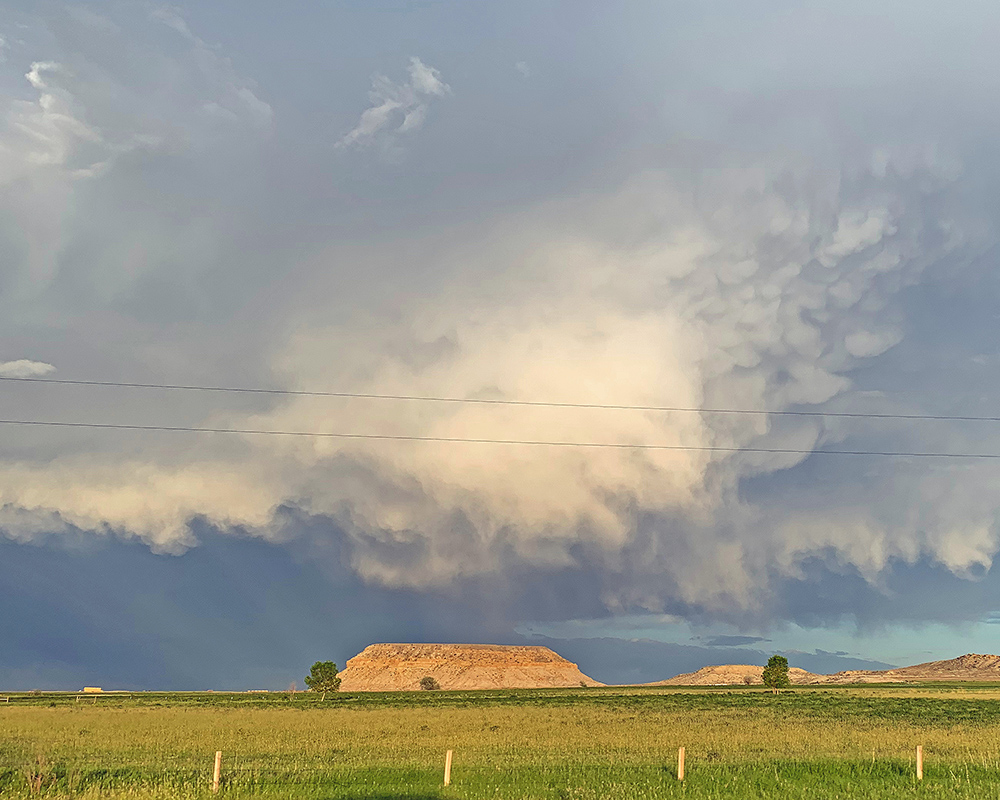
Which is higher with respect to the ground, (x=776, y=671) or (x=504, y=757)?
(x=776, y=671)

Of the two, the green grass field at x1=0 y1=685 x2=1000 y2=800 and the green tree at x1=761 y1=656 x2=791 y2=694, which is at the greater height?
the green tree at x1=761 y1=656 x2=791 y2=694

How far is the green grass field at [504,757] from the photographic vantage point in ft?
108

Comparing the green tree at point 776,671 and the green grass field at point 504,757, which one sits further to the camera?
the green tree at point 776,671

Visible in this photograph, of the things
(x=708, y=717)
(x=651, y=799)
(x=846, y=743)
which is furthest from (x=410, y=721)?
(x=651, y=799)

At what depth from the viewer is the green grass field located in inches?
1298

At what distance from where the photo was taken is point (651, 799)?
1216 inches

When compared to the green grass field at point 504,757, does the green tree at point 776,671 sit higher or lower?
higher

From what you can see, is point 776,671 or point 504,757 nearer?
point 504,757

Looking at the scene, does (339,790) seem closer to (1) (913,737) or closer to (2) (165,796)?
(2) (165,796)

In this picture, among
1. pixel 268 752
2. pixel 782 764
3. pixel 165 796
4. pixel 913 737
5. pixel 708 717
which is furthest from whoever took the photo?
pixel 708 717

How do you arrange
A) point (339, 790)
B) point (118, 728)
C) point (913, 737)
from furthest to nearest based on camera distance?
1. point (118, 728)
2. point (913, 737)
3. point (339, 790)

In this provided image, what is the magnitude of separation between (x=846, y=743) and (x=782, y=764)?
18.5 metres

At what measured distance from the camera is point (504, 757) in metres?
45.0

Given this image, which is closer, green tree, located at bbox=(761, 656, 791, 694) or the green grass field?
the green grass field
